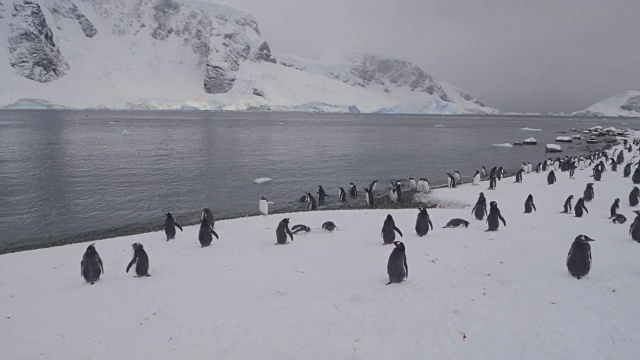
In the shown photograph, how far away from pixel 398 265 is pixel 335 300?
1604 millimetres

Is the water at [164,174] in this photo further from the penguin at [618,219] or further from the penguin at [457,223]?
the penguin at [618,219]

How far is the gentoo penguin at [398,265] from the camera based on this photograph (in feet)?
28.9

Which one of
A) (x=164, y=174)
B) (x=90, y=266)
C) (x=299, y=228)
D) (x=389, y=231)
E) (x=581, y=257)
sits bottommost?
(x=164, y=174)

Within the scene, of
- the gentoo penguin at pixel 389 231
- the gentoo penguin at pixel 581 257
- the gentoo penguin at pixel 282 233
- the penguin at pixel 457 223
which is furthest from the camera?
the penguin at pixel 457 223

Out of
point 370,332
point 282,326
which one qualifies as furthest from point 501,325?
point 282,326

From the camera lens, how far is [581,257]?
8.46 meters

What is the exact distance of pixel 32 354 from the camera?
264 inches

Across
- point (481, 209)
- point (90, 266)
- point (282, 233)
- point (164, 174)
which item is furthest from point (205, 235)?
point (164, 174)

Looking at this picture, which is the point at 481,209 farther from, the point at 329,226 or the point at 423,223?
the point at 329,226

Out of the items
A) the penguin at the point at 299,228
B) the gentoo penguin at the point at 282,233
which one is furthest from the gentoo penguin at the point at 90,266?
the penguin at the point at 299,228

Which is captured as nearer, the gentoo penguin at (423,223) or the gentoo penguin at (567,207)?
the gentoo penguin at (423,223)

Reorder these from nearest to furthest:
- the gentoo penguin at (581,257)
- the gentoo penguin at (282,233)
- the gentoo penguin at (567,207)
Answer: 1. the gentoo penguin at (581,257)
2. the gentoo penguin at (282,233)
3. the gentoo penguin at (567,207)

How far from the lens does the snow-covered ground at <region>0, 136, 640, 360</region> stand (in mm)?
6496

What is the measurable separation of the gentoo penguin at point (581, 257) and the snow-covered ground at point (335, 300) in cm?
23
